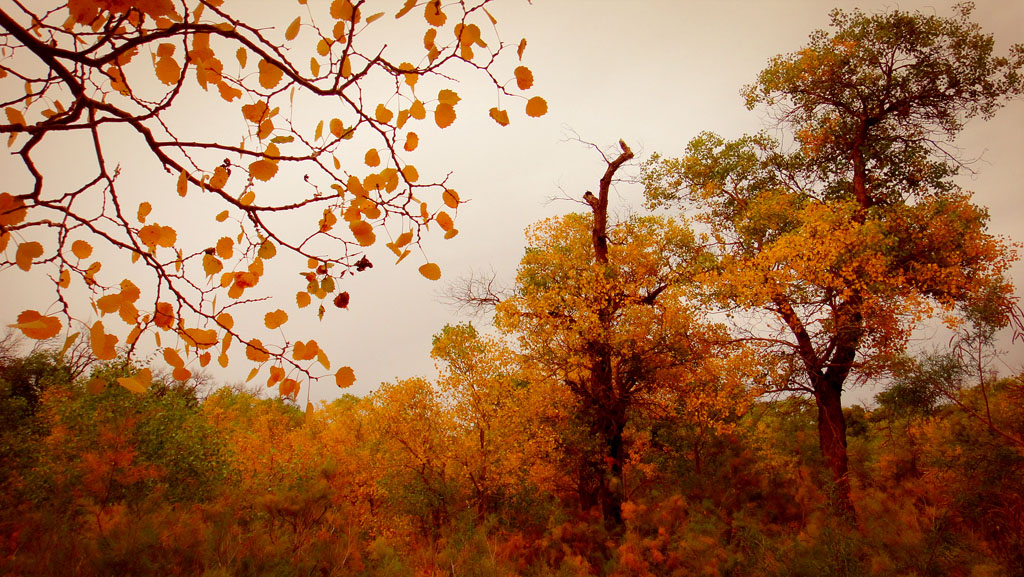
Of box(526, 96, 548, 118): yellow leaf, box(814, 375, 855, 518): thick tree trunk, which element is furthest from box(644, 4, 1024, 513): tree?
box(526, 96, 548, 118): yellow leaf

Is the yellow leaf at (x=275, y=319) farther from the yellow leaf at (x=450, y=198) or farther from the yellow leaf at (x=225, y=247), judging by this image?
the yellow leaf at (x=450, y=198)

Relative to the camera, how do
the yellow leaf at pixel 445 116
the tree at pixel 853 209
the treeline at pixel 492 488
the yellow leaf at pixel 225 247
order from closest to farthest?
the yellow leaf at pixel 445 116 < the yellow leaf at pixel 225 247 < the treeline at pixel 492 488 < the tree at pixel 853 209

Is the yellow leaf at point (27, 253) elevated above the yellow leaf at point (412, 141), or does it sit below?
below

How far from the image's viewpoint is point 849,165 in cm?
1129

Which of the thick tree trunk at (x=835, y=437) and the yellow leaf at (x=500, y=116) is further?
the thick tree trunk at (x=835, y=437)

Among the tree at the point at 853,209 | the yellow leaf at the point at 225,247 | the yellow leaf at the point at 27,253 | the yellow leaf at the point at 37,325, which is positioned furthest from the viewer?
the tree at the point at 853,209

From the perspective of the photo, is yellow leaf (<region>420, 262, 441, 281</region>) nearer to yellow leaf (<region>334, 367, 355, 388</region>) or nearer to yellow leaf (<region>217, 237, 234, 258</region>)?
yellow leaf (<region>334, 367, 355, 388</region>)

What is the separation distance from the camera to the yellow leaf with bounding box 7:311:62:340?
3.16 ft

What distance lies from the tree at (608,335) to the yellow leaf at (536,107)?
937 cm

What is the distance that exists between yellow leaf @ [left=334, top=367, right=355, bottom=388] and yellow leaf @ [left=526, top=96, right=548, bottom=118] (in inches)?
39.1

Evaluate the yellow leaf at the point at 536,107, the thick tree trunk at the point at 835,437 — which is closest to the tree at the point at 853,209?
the thick tree trunk at the point at 835,437

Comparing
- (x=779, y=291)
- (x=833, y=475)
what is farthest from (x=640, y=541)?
(x=779, y=291)

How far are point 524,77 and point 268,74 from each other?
0.85 metres

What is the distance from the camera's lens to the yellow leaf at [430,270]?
1423 mm
